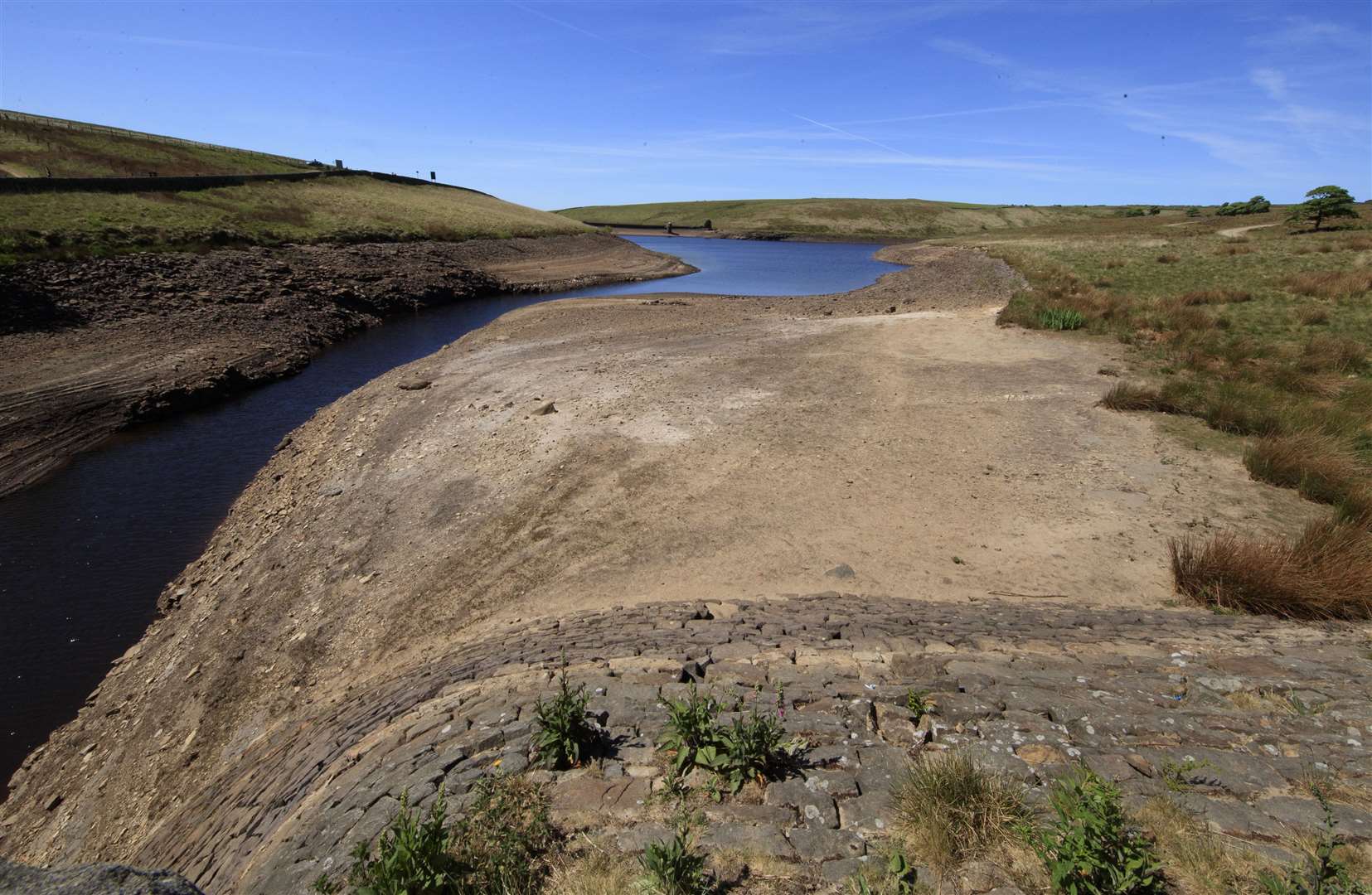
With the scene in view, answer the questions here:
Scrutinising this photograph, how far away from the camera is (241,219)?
35688 mm

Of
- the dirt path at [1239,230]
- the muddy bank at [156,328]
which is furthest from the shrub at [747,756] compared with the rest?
the dirt path at [1239,230]

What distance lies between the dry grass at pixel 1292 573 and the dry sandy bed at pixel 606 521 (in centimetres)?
49

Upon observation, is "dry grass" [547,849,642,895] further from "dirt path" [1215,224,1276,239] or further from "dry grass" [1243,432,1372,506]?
"dirt path" [1215,224,1276,239]

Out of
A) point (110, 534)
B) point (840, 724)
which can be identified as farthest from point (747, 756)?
point (110, 534)

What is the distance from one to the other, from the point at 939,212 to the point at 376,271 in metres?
105

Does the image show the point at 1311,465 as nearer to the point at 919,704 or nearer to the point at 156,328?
the point at 919,704

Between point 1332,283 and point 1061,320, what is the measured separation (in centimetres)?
865

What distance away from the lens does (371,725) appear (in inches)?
229

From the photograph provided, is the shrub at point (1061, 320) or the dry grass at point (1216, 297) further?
the dry grass at point (1216, 297)

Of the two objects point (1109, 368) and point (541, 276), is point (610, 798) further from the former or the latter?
point (541, 276)

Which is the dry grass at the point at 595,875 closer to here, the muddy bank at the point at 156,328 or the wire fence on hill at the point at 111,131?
the muddy bank at the point at 156,328

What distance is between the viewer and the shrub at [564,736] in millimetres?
4489

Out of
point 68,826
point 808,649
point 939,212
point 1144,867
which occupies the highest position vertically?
point 939,212

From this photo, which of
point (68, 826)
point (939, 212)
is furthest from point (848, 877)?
point (939, 212)
